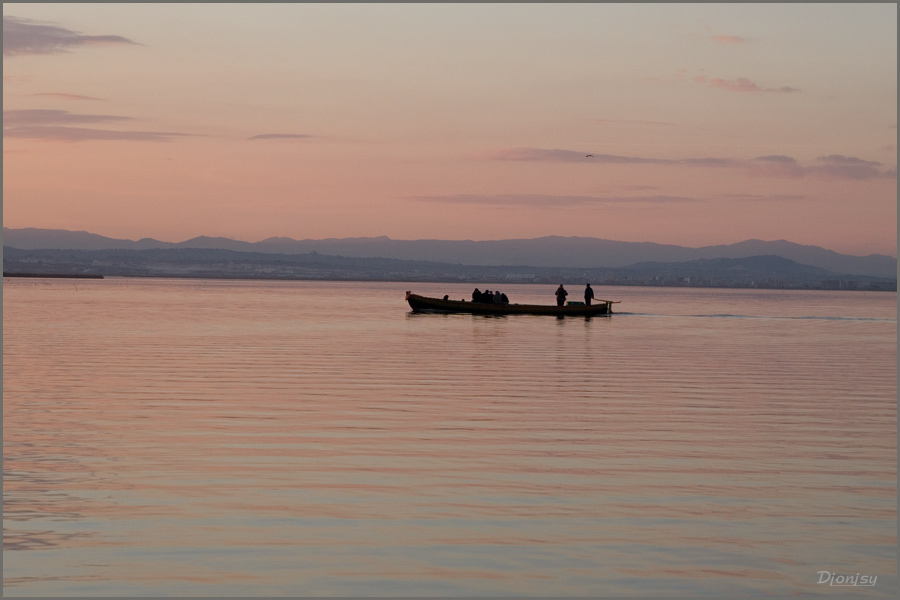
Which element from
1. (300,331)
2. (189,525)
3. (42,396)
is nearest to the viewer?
(189,525)

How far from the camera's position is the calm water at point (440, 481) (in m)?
10.9

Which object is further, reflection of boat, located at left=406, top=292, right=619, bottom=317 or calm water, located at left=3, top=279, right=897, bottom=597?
reflection of boat, located at left=406, top=292, right=619, bottom=317

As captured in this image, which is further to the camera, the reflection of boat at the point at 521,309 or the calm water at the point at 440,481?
the reflection of boat at the point at 521,309

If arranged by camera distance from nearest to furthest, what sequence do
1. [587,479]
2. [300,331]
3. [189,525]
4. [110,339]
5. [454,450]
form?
[189,525], [587,479], [454,450], [110,339], [300,331]

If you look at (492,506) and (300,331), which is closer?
(492,506)

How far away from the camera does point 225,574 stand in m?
10.6

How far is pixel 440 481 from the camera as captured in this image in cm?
1523

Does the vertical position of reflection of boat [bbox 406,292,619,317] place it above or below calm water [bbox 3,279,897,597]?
above

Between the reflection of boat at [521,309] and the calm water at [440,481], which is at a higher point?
the reflection of boat at [521,309]

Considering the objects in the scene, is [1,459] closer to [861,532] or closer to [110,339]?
[861,532]

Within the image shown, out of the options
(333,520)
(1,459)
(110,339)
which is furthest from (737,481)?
(110,339)

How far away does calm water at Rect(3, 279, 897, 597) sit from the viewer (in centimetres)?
1085

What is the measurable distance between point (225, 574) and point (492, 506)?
4.21m

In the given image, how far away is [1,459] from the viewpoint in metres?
16.0
